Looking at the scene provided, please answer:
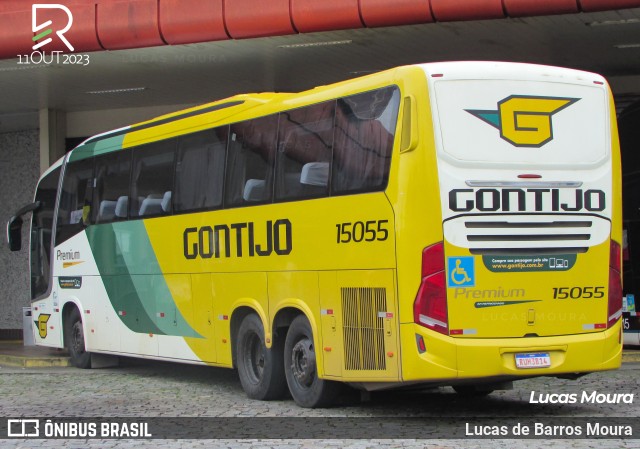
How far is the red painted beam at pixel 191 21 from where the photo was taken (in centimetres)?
1742

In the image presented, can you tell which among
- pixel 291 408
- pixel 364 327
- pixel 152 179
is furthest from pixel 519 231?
pixel 152 179

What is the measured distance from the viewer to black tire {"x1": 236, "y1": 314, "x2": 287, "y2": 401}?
12.9m

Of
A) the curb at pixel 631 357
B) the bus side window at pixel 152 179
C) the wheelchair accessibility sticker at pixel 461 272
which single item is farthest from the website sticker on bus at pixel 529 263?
the curb at pixel 631 357

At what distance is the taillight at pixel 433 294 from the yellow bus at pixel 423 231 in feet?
0.04

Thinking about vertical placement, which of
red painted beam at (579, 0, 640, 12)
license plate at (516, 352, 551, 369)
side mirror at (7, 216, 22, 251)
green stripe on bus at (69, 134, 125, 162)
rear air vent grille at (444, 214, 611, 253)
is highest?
red painted beam at (579, 0, 640, 12)

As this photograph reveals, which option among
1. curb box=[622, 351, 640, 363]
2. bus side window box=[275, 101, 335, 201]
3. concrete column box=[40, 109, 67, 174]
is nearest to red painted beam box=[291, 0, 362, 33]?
bus side window box=[275, 101, 335, 201]

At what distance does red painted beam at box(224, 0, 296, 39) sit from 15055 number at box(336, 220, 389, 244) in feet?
21.0

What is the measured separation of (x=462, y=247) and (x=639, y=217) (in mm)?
8196

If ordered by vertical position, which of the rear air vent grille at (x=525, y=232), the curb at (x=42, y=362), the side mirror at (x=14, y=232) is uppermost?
the side mirror at (x=14, y=232)

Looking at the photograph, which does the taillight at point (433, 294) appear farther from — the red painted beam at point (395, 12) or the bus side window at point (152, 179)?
the red painted beam at point (395, 12)

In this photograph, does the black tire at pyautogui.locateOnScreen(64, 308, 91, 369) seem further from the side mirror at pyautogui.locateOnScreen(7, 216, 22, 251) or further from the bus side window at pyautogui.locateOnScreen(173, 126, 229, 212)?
the bus side window at pyautogui.locateOnScreen(173, 126, 229, 212)

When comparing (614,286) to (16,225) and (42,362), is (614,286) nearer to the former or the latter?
(42,362)

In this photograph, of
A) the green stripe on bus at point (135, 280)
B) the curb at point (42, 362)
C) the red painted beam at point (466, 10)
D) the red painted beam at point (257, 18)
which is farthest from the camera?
the curb at point (42, 362)

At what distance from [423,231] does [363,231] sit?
824 millimetres
